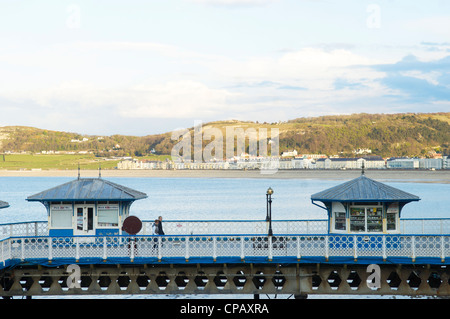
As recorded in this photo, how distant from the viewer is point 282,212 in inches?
3314

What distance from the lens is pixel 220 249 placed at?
23.3 m

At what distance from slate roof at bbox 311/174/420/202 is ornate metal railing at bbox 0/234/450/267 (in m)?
1.69

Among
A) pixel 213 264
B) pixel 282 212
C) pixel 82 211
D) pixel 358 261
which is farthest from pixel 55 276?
pixel 282 212

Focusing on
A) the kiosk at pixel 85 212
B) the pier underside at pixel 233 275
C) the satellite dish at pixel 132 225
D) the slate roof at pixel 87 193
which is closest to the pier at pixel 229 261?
the pier underside at pixel 233 275

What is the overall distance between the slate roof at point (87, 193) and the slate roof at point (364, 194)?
7.56 metres

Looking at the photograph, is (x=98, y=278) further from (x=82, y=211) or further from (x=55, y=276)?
(x=82, y=211)

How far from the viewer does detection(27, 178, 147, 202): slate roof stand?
82.7 feet

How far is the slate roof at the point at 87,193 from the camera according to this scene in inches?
992

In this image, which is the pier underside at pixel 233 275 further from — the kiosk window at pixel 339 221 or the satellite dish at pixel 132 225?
the kiosk window at pixel 339 221

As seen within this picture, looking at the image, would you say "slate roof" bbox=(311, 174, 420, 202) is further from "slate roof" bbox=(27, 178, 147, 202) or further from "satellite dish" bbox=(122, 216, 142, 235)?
"slate roof" bbox=(27, 178, 147, 202)
